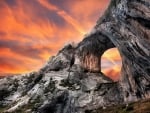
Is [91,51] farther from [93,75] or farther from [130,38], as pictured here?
[130,38]

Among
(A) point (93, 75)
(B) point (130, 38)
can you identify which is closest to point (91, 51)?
(A) point (93, 75)

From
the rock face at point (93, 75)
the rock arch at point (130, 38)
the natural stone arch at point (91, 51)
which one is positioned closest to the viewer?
the rock arch at point (130, 38)

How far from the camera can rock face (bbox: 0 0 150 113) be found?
6850cm

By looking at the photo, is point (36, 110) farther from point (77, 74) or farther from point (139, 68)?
point (139, 68)

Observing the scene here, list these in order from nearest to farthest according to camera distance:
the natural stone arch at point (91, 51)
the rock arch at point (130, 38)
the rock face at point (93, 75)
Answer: the rock arch at point (130, 38) < the rock face at point (93, 75) < the natural stone arch at point (91, 51)

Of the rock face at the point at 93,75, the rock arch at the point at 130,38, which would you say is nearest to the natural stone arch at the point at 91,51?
the rock face at the point at 93,75

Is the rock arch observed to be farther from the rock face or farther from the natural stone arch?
the natural stone arch

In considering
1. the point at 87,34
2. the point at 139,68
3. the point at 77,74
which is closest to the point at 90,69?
the point at 77,74

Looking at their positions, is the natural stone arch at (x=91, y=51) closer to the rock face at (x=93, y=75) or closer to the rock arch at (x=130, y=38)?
the rock face at (x=93, y=75)

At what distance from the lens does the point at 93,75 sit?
96.8 metres

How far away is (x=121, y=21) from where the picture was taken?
72.0m

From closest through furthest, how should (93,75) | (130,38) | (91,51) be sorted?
(130,38) < (93,75) < (91,51)

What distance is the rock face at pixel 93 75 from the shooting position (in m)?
68.5

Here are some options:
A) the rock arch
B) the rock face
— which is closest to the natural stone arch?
the rock face
